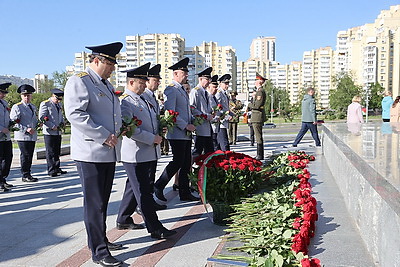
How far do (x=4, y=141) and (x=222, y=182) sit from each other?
5.01 meters

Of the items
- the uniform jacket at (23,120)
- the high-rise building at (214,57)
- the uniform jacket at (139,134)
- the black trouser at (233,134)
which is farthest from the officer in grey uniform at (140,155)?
the high-rise building at (214,57)

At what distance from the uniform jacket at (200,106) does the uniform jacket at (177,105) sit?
29.2 inches

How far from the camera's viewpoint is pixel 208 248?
13.1ft

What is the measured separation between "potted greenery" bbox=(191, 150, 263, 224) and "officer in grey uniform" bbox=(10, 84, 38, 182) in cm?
479

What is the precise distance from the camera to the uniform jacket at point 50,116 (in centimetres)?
879

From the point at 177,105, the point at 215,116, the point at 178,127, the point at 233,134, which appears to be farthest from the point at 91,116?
the point at 233,134

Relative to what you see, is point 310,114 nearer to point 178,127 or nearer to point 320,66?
point 178,127

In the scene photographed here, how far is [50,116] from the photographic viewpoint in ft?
28.9

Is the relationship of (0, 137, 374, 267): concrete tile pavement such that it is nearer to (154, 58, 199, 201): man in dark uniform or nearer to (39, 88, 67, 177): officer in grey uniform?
(154, 58, 199, 201): man in dark uniform

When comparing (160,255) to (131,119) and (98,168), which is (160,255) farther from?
(131,119)

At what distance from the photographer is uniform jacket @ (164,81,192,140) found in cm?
582

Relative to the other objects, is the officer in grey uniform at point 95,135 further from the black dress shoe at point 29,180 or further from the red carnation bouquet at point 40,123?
the red carnation bouquet at point 40,123

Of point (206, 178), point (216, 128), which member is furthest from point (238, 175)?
point (216, 128)

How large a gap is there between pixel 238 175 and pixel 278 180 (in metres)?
0.94
